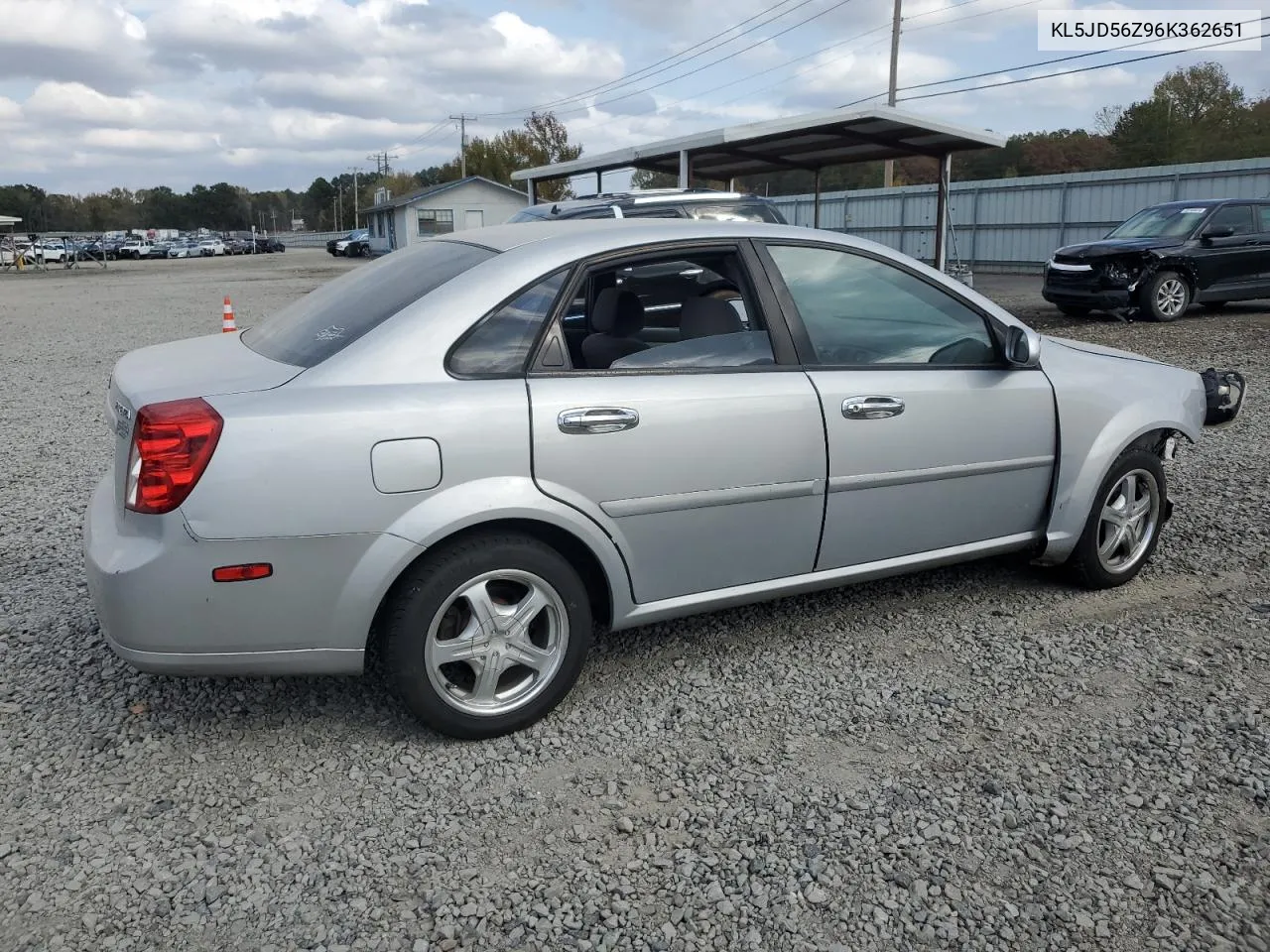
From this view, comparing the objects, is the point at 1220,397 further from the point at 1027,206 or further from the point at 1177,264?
the point at 1027,206

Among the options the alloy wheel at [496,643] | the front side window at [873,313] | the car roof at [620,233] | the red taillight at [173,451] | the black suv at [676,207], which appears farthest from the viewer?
the black suv at [676,207]

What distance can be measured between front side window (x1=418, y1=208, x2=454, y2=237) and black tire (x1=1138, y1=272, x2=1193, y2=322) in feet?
136

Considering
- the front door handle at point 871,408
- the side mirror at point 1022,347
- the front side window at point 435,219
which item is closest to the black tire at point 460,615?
the front door handle at point 871,408

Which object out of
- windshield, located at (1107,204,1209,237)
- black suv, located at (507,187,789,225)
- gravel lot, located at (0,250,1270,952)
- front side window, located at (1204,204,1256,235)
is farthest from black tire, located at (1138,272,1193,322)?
gravel lot, located at (0,250,1270,952)

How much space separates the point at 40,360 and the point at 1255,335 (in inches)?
587

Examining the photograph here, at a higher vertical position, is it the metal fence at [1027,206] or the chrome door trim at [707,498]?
the metal fence at [1027,206]

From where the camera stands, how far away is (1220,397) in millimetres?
5070

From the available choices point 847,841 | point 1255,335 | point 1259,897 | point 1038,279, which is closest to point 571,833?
point 847,841

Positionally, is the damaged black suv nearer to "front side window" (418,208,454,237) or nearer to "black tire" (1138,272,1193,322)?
"black tire" (1138,272,1193,322)

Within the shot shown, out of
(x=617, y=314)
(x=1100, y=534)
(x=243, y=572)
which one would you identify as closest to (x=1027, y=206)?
(x=1100, y=534)

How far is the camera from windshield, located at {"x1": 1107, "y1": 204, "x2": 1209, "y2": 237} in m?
14.8

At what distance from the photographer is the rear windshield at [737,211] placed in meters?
10.1

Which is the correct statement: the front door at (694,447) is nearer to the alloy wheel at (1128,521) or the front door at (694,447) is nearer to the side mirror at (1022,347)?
the side mirror at (1022,347)

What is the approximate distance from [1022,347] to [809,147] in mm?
13801
